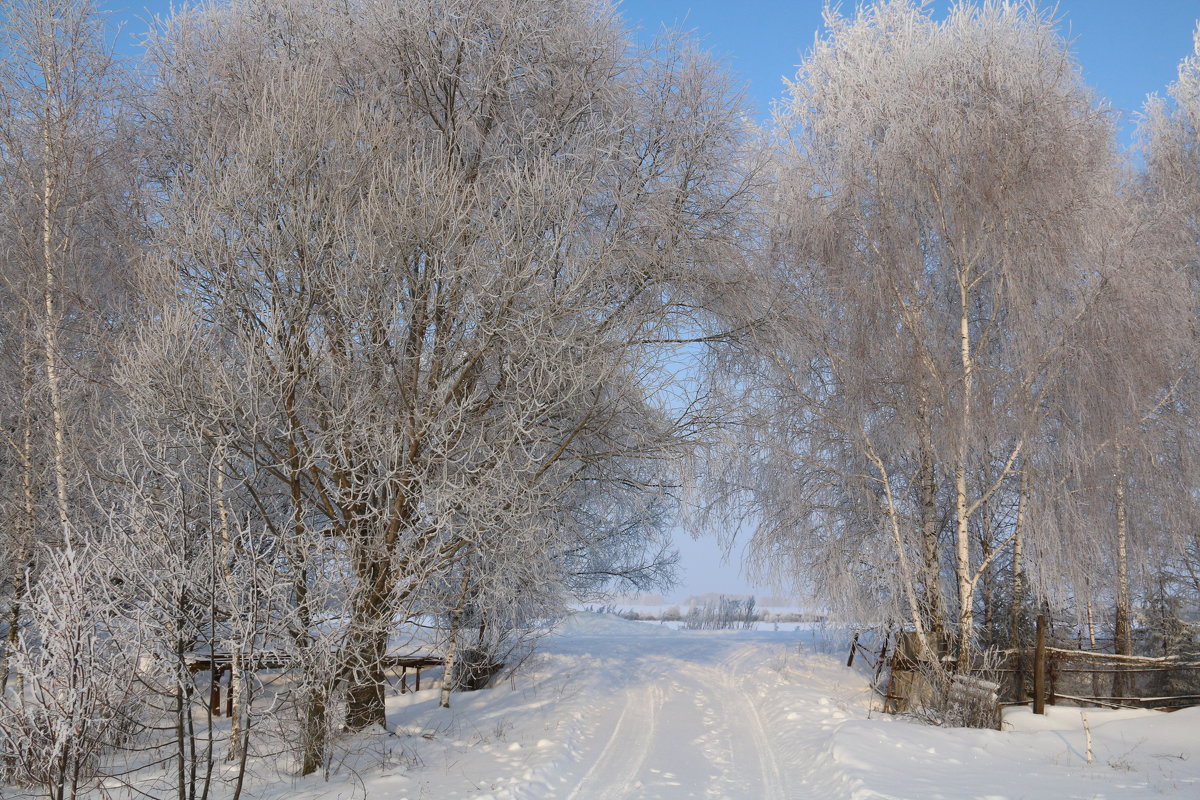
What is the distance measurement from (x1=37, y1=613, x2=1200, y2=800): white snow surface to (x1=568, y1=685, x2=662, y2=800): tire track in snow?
3cm

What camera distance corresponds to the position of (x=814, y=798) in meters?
7.16

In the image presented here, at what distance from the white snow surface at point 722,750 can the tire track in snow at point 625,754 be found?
0.03 m

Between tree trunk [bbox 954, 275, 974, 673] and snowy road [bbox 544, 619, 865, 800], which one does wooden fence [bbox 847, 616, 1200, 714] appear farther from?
snowy road [bbox 544, 619, 865, 800]

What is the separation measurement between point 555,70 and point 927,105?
20.3 ft

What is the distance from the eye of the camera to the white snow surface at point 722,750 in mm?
7367

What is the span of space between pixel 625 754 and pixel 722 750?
117 centimetres

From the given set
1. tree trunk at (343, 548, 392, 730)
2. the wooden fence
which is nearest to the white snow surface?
tree trunk at (343, 548, 392, 730)

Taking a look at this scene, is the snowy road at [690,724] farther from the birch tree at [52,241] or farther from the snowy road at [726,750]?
the birch tree at [52,241]

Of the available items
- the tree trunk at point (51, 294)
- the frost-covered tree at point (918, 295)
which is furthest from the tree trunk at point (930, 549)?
the tree trunk at point (51, 294)

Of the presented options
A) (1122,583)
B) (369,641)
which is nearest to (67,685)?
(369,641)

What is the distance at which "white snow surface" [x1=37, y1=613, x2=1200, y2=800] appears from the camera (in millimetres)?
7367

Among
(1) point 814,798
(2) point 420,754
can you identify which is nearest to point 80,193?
(2) point 420,754

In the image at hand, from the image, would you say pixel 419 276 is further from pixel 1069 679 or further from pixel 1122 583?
pixel 1122 583

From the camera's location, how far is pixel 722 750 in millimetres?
9305
